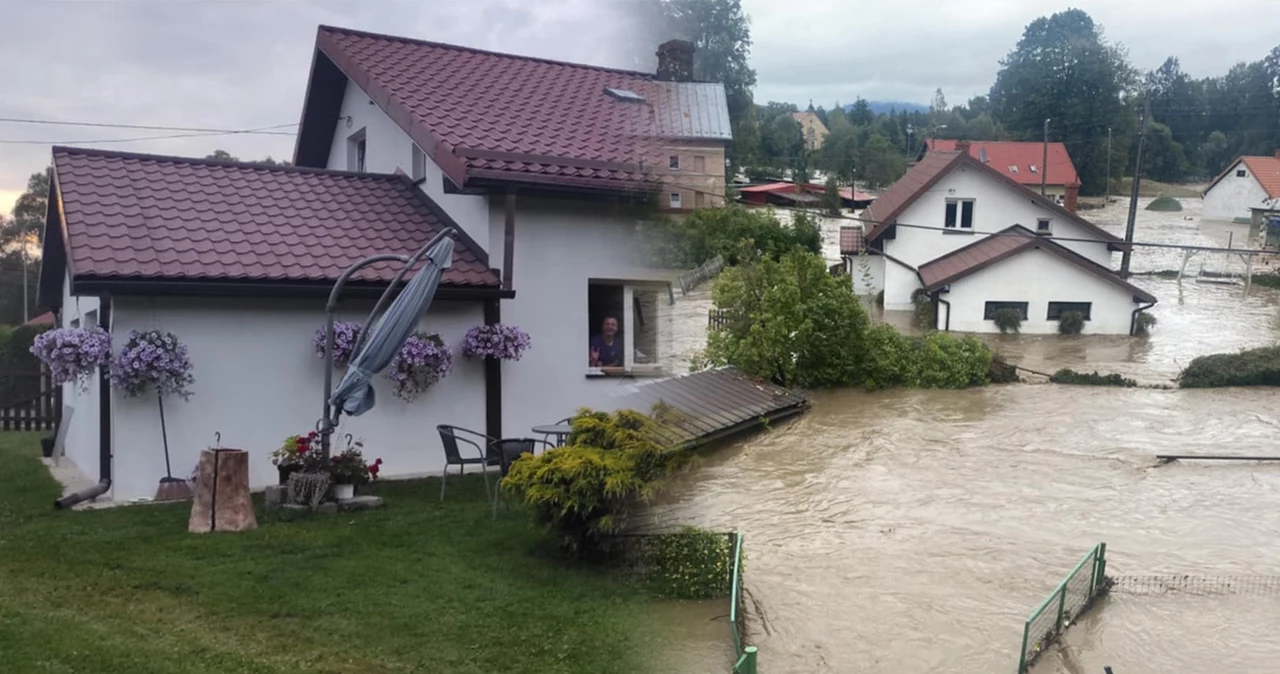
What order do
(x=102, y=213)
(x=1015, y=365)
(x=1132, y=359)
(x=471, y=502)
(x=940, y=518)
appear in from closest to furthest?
(x=471, y=502) → (x=102, y=213) → (x=940, y=518) → (x=1015, y=365) → (x=1132, y=359)

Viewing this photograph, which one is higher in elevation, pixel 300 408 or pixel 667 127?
pixel 667 127

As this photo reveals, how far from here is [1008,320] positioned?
16.9 m

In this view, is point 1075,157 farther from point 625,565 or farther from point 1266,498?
point 1266,498

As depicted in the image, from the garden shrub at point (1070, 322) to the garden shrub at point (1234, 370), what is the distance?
212 centimetres

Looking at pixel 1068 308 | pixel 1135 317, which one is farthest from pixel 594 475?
pixel 1135 317

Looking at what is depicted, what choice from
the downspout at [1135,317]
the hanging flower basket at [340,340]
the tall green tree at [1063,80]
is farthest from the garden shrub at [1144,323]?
the hanging flower basket at [340,340]

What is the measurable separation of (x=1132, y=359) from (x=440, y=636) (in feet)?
58.8

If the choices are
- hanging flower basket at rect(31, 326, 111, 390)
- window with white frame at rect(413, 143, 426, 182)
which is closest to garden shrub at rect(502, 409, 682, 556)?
hanging flower basket at rect(31, 326, 111, 390)

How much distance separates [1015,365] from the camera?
15992 millimetres

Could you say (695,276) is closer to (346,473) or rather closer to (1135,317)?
(346,473)

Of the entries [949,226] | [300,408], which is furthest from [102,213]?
[949,226]

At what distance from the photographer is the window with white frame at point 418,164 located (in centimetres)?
808

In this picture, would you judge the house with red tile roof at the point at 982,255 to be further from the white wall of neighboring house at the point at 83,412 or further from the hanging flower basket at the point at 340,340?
the white wall of neighboring house at the point at 83,412

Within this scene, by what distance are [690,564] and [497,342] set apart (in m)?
3.51
